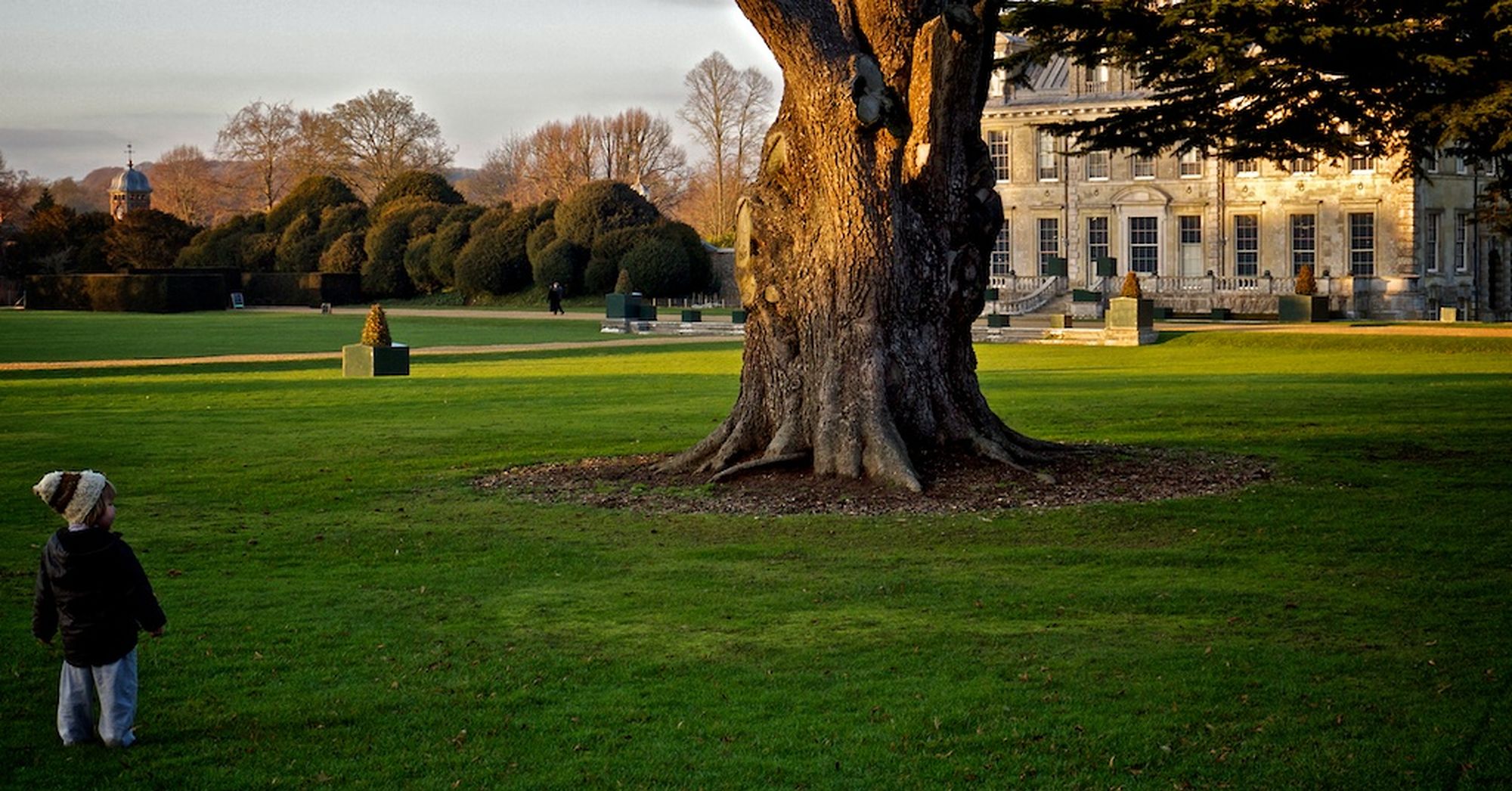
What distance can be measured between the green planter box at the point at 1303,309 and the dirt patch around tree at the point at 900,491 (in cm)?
3430

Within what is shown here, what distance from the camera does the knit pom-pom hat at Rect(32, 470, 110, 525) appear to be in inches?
271

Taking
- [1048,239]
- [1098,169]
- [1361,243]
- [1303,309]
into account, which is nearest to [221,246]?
[1048,239]

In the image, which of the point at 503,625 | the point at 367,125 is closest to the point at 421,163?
the point at 367,125

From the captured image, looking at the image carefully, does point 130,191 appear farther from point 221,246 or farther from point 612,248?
point 612,248

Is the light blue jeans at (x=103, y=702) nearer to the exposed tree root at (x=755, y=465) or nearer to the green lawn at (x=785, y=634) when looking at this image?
the green lawn at (x=785, y=634)

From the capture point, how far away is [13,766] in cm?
660

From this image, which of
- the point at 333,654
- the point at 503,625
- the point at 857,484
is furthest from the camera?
the point at 857,484

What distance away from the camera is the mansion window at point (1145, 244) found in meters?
63.8

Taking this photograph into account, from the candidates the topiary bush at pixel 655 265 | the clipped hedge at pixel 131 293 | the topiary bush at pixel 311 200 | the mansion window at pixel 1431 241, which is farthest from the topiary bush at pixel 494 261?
the mansion window at pixel 1431 241

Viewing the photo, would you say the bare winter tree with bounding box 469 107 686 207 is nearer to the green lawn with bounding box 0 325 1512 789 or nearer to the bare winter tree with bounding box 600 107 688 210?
the bare winter tree with bounding box 600 107 688 210

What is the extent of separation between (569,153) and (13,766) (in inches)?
3936

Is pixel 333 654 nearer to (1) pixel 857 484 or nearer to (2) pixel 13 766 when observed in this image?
(2) pixel 13 766

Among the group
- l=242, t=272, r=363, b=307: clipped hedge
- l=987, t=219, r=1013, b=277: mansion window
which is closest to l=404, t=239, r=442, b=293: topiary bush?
l=242, t=272, r=363, b=307: clipped hedge

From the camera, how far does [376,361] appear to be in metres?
28.7
